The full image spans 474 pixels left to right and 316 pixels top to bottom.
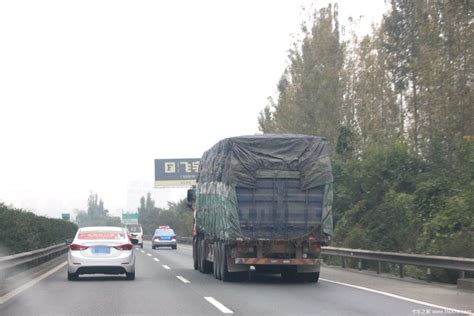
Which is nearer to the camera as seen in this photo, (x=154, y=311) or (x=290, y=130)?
(x=154, y=311)

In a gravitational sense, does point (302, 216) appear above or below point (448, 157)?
below

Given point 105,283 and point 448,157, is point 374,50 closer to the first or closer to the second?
point 448,157

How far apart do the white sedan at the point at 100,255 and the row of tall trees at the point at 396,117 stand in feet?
27.4

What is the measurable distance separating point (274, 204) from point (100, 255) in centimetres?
452

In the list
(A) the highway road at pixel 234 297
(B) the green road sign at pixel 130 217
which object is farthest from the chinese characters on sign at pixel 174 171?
(A) the highway road at pixel 234 297

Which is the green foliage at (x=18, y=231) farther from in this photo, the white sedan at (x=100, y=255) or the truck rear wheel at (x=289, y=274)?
the truck rear wheel at (x=289, y=274)

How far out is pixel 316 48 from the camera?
48.8 metres

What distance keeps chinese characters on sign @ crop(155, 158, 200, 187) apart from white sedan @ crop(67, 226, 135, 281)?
57.7m

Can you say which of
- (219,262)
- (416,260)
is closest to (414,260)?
(416,260)

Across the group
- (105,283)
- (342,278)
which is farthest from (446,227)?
(105,283)

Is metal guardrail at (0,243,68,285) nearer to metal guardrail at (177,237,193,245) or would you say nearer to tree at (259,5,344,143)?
tree at (259,5,344,143)

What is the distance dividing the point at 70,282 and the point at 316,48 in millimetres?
32322

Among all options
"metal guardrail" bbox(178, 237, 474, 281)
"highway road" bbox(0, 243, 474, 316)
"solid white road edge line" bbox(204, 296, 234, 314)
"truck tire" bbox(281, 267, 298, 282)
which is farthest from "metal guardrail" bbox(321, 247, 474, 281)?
"solid white road edge line" bbox(204, 296, 234, 314)

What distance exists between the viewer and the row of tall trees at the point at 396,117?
2741cm
